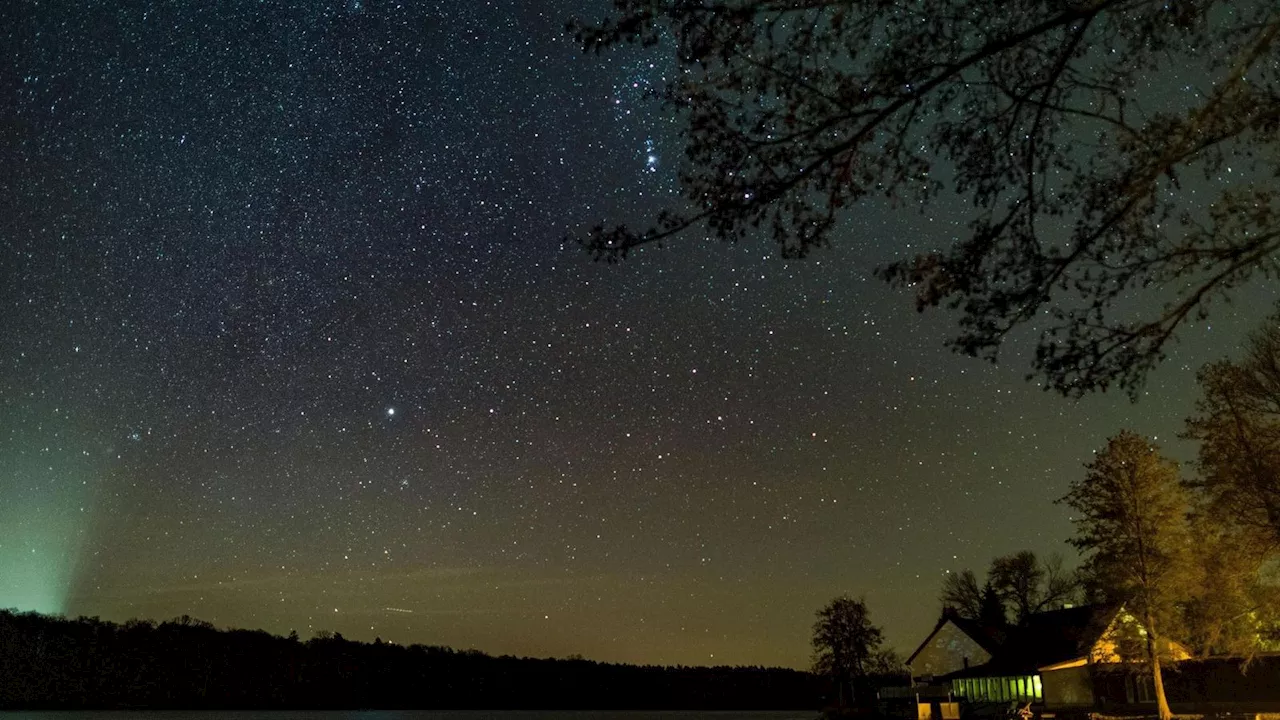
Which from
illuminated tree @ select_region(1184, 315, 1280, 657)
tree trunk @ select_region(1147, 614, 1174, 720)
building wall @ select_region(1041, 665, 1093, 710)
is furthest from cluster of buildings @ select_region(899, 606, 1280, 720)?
illuminated tree @ select_region(1184, 315, 1280, 657)

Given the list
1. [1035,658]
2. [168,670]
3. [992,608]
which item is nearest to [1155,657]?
[1035,658]

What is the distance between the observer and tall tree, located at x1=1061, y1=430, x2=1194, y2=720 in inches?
1403

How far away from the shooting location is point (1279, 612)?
3152 cm

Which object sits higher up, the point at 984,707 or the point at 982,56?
the point at 982,56

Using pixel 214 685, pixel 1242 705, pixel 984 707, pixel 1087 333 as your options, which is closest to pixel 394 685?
pixel 214 685

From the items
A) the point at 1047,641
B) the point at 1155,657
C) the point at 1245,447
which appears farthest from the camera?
the point at 1047,641

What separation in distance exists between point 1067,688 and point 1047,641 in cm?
410

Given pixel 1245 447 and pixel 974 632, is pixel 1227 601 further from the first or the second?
pixel 974 632

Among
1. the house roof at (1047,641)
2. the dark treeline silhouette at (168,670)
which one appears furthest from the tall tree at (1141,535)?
the dark treeline silhouette at (168,670)

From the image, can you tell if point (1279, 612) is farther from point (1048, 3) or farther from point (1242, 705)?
point (1048, 3)

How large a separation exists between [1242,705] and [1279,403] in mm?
19911

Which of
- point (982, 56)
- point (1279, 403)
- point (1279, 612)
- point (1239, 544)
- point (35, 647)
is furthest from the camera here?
point (35, 647)

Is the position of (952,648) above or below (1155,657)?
above

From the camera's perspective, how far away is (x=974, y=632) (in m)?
61.4
